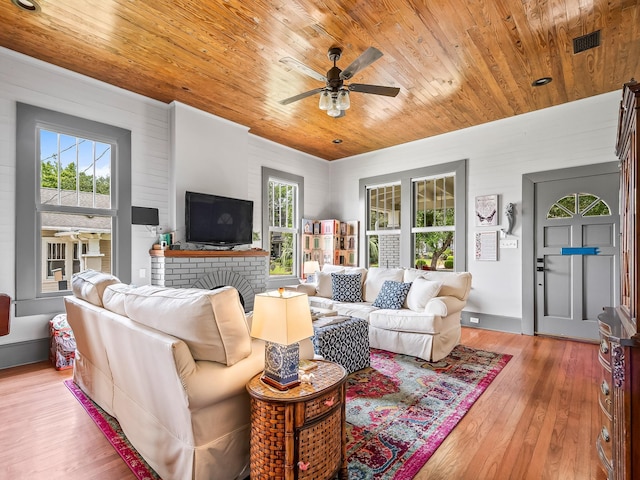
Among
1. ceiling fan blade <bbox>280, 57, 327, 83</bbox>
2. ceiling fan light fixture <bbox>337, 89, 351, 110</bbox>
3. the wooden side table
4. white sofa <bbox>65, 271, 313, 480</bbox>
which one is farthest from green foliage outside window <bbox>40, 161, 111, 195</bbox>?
the wooden side table

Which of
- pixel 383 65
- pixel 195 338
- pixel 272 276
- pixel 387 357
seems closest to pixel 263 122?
pixel 383 65

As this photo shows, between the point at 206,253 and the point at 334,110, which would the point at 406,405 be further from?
the point at 206,253

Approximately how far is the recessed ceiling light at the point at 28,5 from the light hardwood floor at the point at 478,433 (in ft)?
10.5

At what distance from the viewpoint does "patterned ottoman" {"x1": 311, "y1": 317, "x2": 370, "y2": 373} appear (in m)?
2.95

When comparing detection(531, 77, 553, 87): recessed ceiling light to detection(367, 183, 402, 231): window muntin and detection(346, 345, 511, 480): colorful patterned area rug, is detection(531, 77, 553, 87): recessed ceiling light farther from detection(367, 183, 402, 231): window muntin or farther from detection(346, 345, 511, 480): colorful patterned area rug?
detection(346, 345, 511, 480): colorful patterned area rug

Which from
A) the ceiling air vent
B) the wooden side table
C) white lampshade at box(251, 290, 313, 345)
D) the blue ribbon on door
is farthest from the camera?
the blue ribbon on door

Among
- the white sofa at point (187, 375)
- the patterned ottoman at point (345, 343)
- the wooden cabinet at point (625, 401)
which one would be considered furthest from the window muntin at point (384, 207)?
the wooden cabinet at point (625, 401)

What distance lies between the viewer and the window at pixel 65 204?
141 inches

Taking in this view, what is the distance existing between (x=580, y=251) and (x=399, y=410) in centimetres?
360

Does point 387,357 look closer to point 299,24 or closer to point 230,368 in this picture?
point 230,368

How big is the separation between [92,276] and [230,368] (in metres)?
1.77

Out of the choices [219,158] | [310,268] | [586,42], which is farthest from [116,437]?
[586,42]

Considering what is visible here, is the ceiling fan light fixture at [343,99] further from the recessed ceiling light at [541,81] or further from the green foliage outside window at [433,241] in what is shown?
the green foliage outside window at [433,241]

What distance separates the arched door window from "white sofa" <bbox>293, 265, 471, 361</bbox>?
175 centimetres
